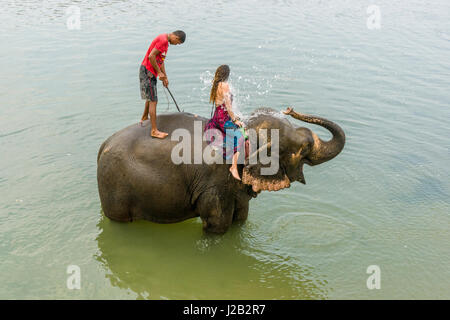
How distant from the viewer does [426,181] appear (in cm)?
741

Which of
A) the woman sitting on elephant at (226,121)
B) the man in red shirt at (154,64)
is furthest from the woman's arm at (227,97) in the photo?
the man in red shirt at (154,64)

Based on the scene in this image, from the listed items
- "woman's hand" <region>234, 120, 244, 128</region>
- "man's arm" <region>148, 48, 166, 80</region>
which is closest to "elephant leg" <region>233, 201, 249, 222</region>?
"woman's hand" <region>234, 120, 244, 128</region>

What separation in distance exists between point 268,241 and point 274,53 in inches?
337

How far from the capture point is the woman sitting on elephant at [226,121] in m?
4.88

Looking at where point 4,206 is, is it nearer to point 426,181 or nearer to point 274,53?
point 426,181

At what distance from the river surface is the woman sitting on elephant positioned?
1274 mm

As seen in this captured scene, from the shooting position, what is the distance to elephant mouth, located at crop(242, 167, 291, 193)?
16.1ft

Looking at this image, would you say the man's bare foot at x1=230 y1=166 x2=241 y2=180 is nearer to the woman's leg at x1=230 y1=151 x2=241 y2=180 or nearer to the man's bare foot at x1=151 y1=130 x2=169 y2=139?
the woman's leg at x1=230 y1=151 x2=241 y2=180

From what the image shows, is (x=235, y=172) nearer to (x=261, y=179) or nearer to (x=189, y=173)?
(x=261, y=179)

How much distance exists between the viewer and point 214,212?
534 centimetres

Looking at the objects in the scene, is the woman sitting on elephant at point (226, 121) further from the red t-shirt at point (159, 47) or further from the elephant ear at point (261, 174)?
the red t-shirt at point (159, 47)

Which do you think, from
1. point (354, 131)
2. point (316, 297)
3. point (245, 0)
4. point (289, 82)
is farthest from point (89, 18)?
point (316, 297)

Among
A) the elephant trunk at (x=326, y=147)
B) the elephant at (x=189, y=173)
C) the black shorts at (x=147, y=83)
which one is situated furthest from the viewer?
the black shorts at (x=147, y=83)

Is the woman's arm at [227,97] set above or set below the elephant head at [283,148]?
above
